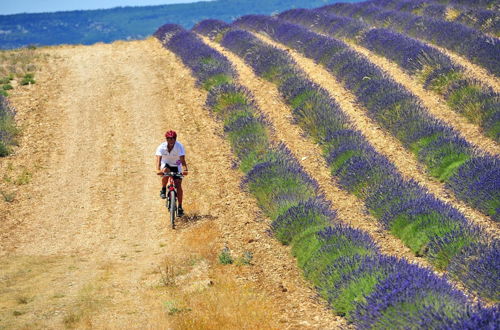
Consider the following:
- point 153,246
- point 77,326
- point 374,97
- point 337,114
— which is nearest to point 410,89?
point 374,97

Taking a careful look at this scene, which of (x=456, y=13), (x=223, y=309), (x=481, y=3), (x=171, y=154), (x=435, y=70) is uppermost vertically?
(x=481, y=3)

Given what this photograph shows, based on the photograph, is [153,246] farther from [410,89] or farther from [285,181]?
[410,89]

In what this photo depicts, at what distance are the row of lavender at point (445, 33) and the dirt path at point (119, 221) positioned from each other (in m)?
7.30

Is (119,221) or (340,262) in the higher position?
(340,262)

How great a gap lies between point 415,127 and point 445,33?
8.57 metres

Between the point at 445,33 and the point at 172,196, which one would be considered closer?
the point at 172,196

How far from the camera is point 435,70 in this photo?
640 inches

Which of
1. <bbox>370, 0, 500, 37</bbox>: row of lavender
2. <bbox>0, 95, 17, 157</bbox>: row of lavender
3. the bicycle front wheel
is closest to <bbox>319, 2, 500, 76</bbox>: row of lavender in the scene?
<bbox>370, 0, 500, 37</bbox>: row of lavender

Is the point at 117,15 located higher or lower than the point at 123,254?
lower

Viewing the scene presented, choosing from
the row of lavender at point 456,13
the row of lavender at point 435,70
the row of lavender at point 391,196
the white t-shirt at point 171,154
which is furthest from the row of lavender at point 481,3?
the white t-shirt at point 171,154

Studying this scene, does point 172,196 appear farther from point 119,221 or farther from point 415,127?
point 415,127

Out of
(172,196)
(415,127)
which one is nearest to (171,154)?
(172,196)

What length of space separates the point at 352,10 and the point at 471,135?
18.2 m

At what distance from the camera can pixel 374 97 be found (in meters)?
15.3
